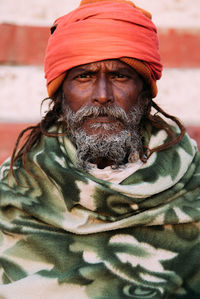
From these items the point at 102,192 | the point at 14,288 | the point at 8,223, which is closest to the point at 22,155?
the point at 8,223

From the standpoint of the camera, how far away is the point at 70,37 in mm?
2678

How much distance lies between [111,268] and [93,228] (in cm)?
20

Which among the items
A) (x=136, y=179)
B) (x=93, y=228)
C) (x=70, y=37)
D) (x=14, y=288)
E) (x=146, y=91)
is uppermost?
(x=70, y=37)

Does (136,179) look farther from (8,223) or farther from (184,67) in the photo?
(184,67)

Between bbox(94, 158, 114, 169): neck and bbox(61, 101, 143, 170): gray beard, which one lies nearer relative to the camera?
bbox(61, 101, 143, 170): gray beard

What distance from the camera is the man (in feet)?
7.94

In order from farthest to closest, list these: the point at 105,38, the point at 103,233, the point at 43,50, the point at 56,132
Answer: the point at 43,50, the point at 56,132, the point at 105,38, the point at 103,233

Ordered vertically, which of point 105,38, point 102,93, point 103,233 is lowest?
point 103,233

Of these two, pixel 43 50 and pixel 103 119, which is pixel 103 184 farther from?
pixel 43 50

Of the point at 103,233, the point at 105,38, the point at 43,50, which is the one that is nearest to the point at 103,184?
the point at 103,233

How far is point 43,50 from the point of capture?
12.7 ft

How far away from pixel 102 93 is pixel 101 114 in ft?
0.36

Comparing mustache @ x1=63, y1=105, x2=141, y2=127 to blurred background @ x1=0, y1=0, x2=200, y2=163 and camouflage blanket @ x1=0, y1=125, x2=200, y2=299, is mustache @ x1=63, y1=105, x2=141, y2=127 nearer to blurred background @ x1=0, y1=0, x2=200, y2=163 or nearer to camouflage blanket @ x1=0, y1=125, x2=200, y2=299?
camouflage blanket @ x1=0, y1=125, x2=200, y2=299

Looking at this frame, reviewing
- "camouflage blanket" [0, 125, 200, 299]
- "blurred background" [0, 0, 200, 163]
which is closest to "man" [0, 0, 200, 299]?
"camouflage blanket" [0, 125, 200, 299]
